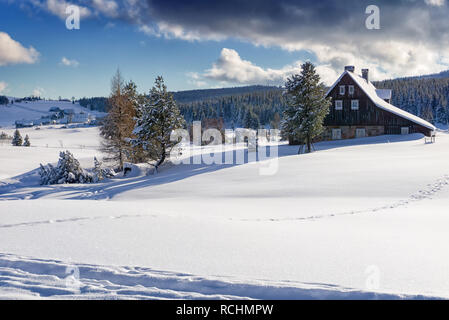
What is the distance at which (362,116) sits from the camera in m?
37.9

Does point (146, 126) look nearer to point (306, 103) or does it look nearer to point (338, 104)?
point (306, 103)

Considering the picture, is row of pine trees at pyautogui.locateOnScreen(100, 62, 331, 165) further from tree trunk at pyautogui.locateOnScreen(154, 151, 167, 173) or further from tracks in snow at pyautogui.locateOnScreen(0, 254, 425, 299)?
tracks in snow at pyautogui.locateOnScreen(0, 254, 425, 299)

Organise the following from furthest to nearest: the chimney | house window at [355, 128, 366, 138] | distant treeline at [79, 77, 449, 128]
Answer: distant treeline at [79, 77, 449, 128] < the chimney < house window at [355, 128, 366, 138]

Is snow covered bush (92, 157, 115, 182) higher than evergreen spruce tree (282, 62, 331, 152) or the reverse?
the reverse

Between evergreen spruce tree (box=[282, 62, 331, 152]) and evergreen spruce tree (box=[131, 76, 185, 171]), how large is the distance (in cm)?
1119

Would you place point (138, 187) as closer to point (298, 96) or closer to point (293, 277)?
point (293, 277)

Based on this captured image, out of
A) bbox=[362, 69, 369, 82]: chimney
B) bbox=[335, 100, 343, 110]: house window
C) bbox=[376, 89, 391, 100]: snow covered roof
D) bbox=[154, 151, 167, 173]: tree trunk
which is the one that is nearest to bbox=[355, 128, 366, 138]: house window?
bbox=[335, 100, 343, 110]: house window

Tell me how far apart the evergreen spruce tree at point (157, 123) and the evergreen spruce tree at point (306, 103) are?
11.2 meters

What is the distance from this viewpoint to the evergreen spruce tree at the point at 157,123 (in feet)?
85.0

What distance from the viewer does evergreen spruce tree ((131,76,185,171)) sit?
2591cm

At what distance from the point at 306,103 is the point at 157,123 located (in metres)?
14.5

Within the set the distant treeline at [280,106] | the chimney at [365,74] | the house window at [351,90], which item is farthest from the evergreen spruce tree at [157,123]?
the distant treeline at [280,106]

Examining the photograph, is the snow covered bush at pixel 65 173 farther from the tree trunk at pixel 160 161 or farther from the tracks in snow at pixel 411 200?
the tracks in snow at pixel 411 200
